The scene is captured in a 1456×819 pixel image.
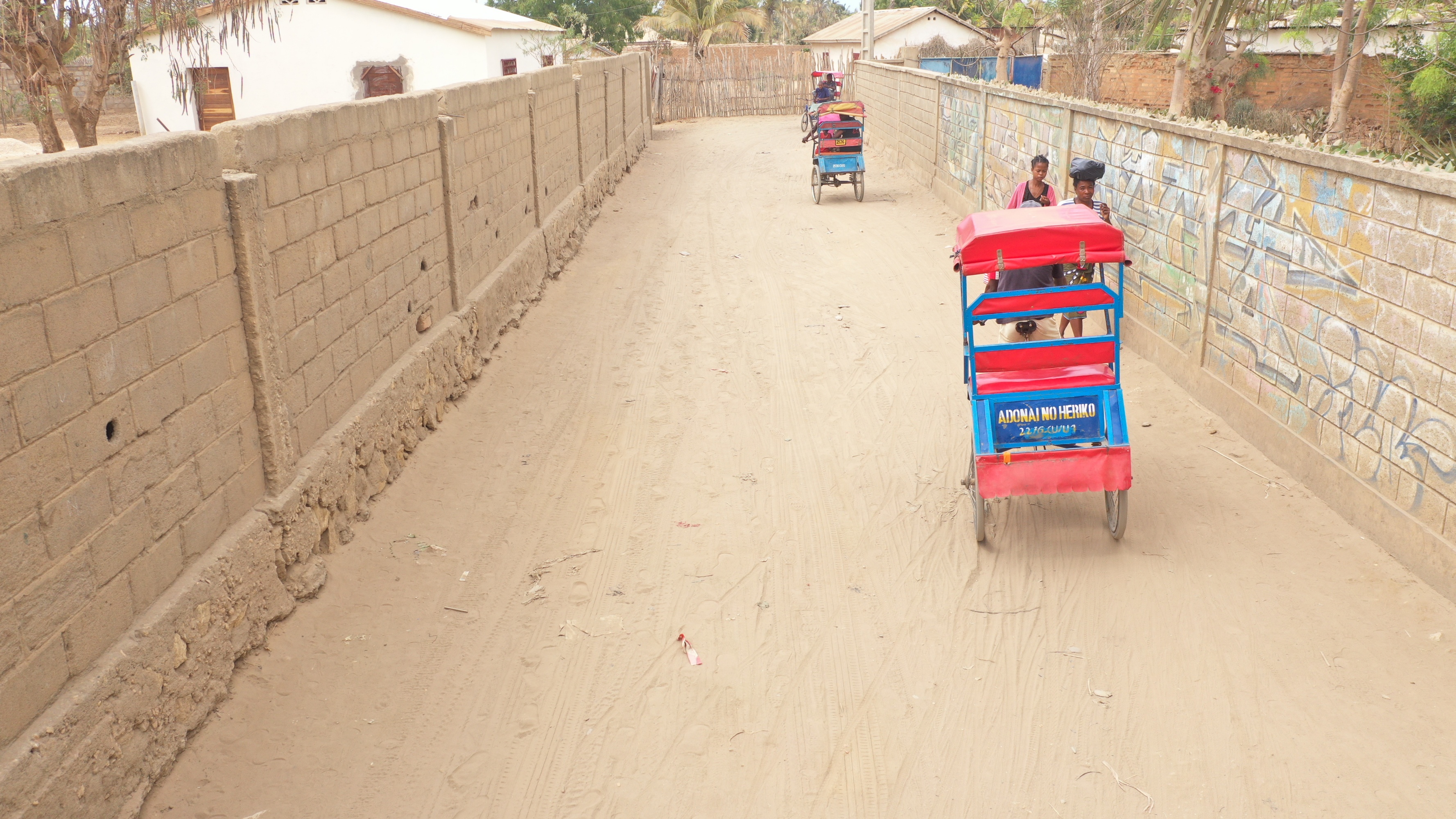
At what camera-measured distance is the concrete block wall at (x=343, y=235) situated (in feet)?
17.7

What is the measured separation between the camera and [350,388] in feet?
20.9

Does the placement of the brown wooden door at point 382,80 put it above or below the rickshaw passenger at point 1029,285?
above

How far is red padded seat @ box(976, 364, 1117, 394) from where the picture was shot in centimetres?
593

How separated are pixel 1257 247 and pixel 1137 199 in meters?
2.13

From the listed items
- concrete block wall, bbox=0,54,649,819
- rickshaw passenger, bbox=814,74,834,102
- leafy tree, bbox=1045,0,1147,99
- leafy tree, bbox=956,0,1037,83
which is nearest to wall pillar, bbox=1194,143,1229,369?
concrete block wall, bbox=0,54,649,819

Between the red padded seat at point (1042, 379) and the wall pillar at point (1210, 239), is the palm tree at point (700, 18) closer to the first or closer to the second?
the wall pillar at point (1210, 239)

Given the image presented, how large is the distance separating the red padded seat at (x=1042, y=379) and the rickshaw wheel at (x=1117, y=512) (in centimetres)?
61

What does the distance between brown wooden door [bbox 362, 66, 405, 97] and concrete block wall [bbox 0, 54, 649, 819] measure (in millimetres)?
23706

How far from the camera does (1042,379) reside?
5969 millimetres

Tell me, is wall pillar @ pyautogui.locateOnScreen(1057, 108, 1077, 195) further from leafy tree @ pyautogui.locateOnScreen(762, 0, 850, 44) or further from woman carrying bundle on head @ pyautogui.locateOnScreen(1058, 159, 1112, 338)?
leafy tree @ pyautogui.locateOnScreen(762, 0, 850, 44)

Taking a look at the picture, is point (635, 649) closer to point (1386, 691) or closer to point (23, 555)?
point (23, 555)

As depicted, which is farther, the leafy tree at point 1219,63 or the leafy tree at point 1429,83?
the leafy tree at point 1219,63

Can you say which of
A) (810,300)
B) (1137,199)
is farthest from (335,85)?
(1137,199)

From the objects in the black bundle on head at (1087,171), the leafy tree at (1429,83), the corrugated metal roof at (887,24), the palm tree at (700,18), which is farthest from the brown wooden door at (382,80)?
the black bundle on head at (1087,171)
